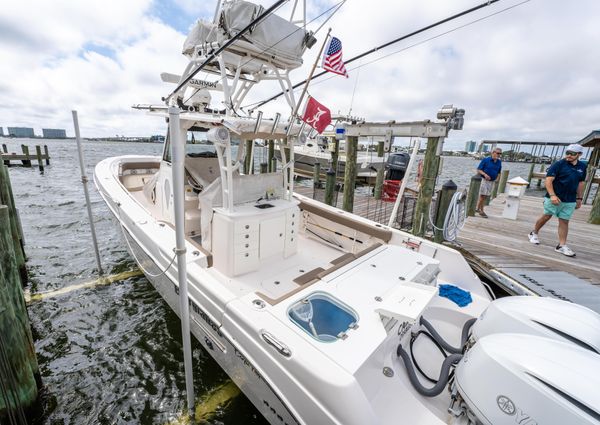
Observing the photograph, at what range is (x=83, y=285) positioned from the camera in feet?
14.9

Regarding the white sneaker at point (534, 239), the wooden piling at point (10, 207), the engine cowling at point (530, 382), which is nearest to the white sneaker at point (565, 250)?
the white sneaker at point (534, 239)

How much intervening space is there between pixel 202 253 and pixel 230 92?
1.89m

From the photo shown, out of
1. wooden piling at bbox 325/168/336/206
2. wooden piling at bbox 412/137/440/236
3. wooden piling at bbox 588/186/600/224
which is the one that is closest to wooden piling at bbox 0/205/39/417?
wooden piling at bbox 412/137/440/236

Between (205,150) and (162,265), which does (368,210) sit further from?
(162,265)

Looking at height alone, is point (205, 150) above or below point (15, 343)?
above

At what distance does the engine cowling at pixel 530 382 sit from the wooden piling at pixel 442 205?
10.7 ft

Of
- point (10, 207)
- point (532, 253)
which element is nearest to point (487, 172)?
point (532, 253)

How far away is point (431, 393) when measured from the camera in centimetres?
195

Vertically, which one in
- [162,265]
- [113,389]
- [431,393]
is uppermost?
[162,265]

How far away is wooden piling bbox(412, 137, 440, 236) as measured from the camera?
4.09 m

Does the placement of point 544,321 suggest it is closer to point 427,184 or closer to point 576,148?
point 427,184

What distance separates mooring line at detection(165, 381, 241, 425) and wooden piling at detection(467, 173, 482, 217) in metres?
6.26

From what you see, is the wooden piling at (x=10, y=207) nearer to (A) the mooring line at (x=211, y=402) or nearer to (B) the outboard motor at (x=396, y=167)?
(A) the mooring line at (x=211, y=402)

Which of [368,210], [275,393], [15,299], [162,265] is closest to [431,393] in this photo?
[275,393]
